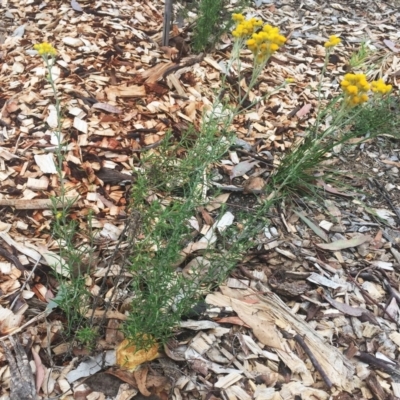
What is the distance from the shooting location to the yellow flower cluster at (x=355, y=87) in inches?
86.3

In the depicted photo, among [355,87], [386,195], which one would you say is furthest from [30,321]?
[386,195]

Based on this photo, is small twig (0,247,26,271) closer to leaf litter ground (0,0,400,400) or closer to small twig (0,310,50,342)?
leaf litter ground (0,0,400,400)

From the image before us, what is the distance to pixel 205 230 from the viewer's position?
2584 mm

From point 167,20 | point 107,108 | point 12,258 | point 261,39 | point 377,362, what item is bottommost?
point 377,362

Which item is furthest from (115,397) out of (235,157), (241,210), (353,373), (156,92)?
(156,92)

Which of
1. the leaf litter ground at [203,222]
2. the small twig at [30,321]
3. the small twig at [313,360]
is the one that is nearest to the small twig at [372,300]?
the leaf litter ground at [203,222]

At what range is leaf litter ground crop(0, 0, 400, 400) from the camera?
2.02 m

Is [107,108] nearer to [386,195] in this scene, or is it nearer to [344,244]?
[344,244]

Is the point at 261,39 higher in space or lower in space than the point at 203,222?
higher

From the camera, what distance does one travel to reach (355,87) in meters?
2.19

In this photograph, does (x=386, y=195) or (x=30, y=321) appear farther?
(x=386, y=195)

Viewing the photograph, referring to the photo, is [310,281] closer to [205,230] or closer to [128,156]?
[205,230]

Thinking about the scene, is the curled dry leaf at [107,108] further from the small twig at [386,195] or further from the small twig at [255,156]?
the small twig at [386,195]

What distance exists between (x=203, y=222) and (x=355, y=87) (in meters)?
1.02
